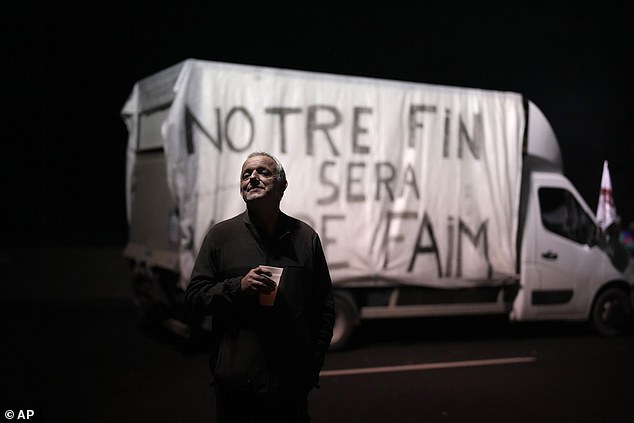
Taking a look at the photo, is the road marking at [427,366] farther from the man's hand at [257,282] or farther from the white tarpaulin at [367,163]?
the man's hand at [257,282]

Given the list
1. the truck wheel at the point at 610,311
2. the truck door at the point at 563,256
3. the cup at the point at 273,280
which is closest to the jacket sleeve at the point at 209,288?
the cup at the point at 273,280

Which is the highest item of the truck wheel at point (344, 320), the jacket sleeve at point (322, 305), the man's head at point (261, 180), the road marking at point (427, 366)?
the man's head at point (261, 180)

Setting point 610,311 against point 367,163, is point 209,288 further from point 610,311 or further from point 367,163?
point 610,311

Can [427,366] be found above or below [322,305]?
below

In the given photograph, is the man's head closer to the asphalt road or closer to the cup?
the cup

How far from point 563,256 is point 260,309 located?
6.45 metres

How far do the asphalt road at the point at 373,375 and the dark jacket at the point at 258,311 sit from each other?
2510mm

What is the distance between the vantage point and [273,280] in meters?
2.91

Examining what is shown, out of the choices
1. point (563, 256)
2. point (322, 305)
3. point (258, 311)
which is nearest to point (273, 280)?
→ point (258, 311)

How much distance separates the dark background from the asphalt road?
6.86 metres

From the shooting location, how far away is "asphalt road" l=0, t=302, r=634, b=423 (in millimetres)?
5699

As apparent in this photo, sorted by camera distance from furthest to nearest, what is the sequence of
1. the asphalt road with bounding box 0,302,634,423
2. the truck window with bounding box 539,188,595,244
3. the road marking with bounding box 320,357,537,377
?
1. the truck window with bounding box 539,188,595,244
2. the road marking with bounding box 320,357,537,377
3. the asphalt road with bounding box 0,302,634,423

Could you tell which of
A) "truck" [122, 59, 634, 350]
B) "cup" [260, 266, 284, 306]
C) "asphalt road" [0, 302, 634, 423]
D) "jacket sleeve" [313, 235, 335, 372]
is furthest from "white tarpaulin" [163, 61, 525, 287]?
"cup" [260, 266, 284, 306]

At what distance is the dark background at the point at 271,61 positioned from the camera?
50.5ft
